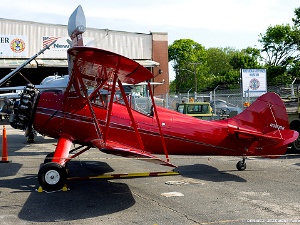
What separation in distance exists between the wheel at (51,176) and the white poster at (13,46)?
3396 cm

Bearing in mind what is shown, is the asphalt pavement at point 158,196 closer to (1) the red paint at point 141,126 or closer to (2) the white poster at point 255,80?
(1) the red paint at point 141,126

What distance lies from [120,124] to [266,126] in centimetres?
342

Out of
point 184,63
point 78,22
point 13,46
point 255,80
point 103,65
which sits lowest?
point 103,65

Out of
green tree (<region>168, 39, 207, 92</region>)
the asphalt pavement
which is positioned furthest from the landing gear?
green tree (<region>168, 39, 207, 92</region>)

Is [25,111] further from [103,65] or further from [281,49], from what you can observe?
[281,49]

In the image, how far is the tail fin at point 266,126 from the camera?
8.81 m

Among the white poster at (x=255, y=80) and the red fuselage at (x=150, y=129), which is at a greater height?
the white poster at (x=255, y=80)

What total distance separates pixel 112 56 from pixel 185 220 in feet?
9.36

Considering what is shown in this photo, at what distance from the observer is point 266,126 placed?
9062 mm

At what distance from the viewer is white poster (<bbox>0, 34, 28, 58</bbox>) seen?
1496 inches

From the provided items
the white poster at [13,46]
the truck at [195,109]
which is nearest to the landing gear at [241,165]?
the truck at [195,109]

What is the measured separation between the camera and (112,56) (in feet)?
21.2

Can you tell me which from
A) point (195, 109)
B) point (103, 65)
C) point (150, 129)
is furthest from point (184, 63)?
point (103, 65)

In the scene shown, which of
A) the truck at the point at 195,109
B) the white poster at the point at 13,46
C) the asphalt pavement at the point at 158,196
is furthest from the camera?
the white poster at the point at 13,46
